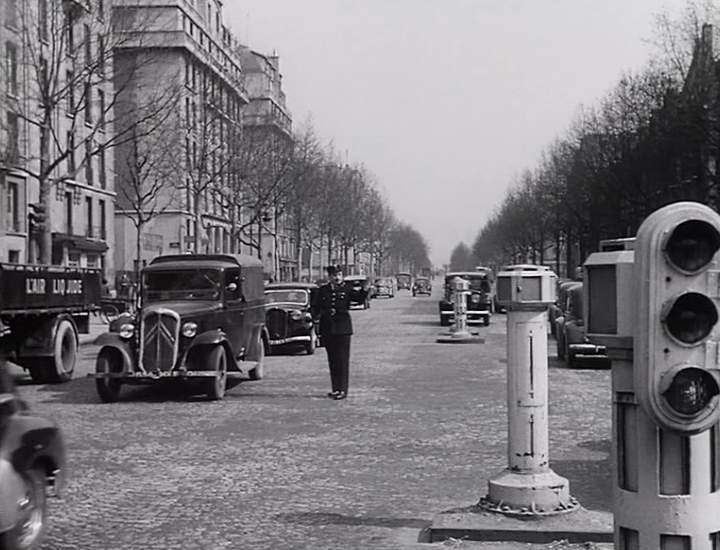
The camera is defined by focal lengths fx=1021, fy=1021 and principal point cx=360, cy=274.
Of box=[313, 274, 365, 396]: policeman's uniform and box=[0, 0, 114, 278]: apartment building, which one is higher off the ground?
box=[0, 0, 114, 278]: apartment building

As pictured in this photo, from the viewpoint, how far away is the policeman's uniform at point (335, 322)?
567 inches

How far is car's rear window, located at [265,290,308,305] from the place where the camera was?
84.6 feet

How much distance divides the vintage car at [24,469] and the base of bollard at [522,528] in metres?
2.49

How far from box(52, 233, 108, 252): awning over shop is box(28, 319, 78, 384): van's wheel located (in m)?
33.6

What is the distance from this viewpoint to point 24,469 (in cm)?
573

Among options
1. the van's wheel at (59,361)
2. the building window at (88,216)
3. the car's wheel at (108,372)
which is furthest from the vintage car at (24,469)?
the building window at (88,216)

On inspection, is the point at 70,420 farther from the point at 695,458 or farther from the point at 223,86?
the point at 223,86

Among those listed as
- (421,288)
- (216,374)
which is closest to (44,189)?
(216,374)

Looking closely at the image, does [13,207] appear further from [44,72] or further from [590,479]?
[590,479]

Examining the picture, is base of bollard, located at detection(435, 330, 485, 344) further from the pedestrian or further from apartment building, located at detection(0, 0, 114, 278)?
the pedestrian

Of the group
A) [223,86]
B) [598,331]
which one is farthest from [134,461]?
[223,86]

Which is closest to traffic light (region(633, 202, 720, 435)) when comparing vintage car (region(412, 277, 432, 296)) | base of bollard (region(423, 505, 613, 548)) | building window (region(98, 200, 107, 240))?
base of bollard (region(423, 505, 613, 548))

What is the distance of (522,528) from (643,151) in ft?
128

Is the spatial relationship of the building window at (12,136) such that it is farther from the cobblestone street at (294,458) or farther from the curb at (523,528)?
the curb at (523,528)
